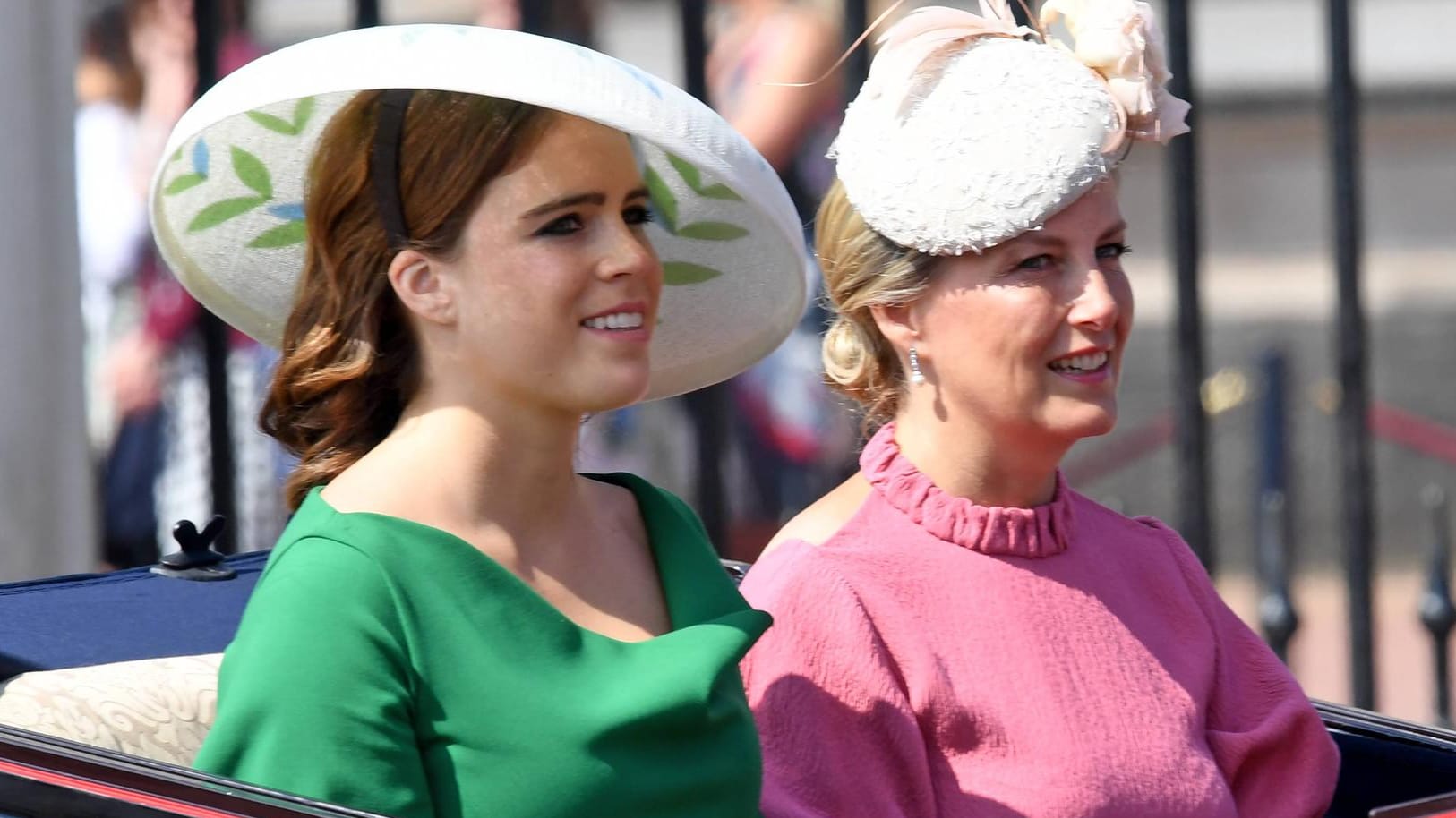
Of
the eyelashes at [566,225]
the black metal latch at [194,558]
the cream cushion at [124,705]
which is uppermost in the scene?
the eyelashes at [566,225]

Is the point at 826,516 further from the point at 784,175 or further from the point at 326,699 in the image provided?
the point at 784,175

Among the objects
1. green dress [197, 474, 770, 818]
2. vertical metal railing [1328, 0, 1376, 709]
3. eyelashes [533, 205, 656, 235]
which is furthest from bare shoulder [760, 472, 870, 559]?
vertical metal railing [1328, 0, 1376, 709]

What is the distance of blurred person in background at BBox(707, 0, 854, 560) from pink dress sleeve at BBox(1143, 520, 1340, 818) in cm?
339

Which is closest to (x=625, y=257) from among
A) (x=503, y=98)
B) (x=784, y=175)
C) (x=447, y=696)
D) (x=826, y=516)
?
(x=503, y=98)

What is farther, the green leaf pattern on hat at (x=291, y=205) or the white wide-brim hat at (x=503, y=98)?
the green leaf pattern on hat at (x=291, y=205)

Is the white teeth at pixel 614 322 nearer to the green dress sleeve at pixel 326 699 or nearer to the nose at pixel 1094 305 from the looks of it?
the green dress sleeve at pixel 326 699

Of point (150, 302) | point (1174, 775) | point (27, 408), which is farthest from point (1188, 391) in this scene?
point (150, 302)

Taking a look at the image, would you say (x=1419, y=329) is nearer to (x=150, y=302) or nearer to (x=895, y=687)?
(x=150, y=302)

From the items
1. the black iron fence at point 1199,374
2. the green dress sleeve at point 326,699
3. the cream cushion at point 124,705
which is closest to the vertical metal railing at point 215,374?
the black iron fence at point 1199,374

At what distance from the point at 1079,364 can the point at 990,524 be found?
18 centimetres

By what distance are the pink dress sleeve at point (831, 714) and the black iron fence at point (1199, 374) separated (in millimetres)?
1195

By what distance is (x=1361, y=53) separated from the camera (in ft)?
26.6

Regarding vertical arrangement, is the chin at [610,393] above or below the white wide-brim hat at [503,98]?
below

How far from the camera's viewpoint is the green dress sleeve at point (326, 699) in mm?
1524
